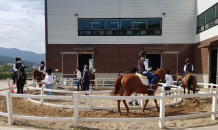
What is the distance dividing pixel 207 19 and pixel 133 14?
7076mm

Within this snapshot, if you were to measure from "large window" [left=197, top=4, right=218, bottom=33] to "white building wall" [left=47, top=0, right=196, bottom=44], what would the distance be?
80 centimetres

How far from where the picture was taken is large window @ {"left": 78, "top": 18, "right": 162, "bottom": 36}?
16.4 m

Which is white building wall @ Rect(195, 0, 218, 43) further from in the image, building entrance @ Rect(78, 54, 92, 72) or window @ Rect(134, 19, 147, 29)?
building entrance @ Rect(78, 54, 92, 72)

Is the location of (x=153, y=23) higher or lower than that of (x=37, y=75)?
higher

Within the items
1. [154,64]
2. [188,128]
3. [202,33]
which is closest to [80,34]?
[154,64]

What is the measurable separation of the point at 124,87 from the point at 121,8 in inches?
491

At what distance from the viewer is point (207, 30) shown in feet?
45.5

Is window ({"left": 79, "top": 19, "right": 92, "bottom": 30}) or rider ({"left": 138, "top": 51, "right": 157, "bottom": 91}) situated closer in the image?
A: rider ({"left": 138, "top": 51, "right": 157, "bottom": 91})

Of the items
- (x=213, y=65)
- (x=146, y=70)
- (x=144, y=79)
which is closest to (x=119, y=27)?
(x=213, y=65)

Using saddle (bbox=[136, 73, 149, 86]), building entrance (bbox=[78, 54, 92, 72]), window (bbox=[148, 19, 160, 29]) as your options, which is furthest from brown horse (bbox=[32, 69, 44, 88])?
window (bbox=[148, 19, 160, 29])

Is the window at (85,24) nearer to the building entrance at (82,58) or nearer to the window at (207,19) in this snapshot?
the building entrance at (82,58)

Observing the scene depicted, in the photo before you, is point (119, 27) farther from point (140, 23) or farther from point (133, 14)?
point (140, 23)

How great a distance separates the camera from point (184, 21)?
16.2m

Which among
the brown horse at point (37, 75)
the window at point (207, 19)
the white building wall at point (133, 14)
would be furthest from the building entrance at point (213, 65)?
the brown horse at point (37, 75)
